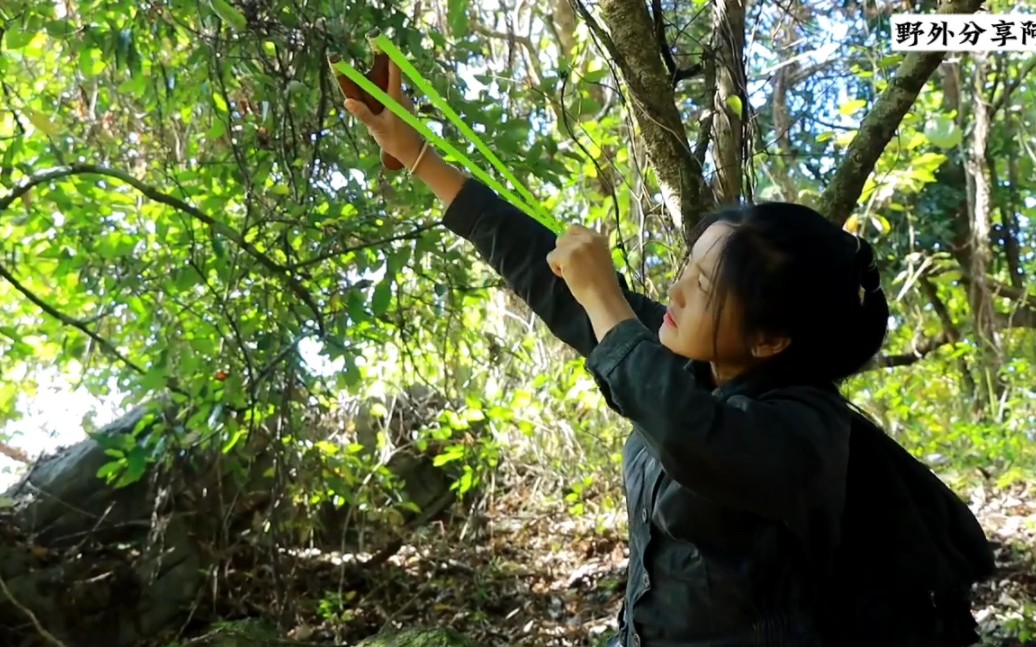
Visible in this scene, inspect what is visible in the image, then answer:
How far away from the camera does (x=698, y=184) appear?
5.74 ft

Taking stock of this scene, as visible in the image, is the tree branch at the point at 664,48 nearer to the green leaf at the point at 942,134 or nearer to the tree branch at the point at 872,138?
the tree branch at the point at 872,138

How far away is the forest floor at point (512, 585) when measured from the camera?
11.0 feet

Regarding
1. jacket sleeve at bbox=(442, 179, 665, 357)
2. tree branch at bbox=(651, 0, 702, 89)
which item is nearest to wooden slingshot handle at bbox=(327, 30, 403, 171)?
jacket sleeve at bbox=(442, 179, 665, 357)

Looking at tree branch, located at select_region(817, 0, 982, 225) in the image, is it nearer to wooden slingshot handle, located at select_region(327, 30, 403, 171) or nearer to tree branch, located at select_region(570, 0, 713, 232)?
tree branch, located at select_region(570, 0, 713, 232)

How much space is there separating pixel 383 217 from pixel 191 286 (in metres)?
0.59

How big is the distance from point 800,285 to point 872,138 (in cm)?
96

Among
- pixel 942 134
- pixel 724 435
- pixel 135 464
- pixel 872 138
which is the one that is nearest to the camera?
pixel 724 435

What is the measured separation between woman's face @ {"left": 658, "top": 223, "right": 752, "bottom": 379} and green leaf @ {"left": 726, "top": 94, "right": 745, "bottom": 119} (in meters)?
0.86

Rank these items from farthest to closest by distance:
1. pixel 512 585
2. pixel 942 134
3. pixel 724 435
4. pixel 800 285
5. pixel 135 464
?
1. pixel 512 585
2. pixel 942 134
3. pixel 135 464
4. pixel 800 285
5. pixel 724 435

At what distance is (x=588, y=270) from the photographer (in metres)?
1.04

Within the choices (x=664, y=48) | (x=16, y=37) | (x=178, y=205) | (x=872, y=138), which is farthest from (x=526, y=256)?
Answer: (x=16, y=37)

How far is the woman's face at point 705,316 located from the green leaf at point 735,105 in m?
0.86

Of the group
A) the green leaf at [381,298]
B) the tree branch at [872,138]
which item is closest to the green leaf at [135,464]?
the green leaf at [381,298]

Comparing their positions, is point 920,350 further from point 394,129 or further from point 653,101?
point 394,129
